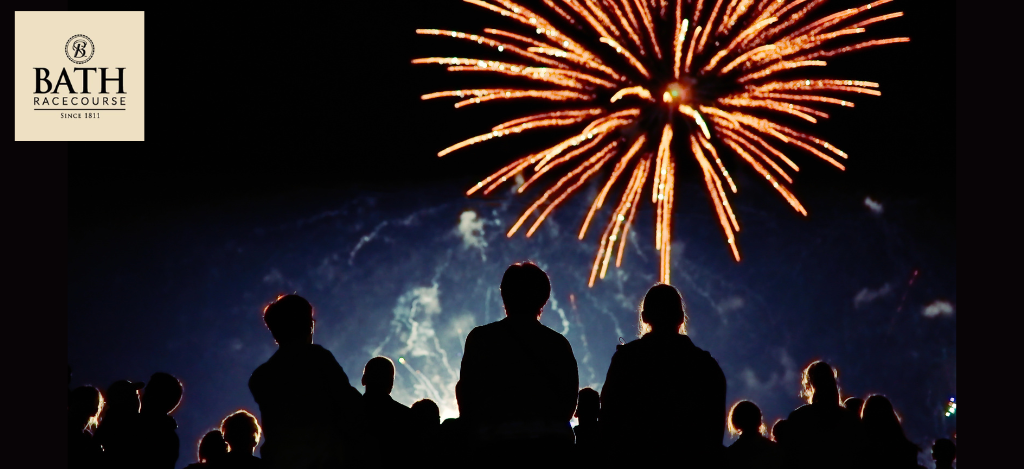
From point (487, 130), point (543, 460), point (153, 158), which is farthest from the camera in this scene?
point (487, 130)

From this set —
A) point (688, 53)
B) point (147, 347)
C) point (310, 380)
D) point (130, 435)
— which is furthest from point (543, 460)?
point (147, 347)

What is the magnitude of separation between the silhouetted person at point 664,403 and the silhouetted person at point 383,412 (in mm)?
1115

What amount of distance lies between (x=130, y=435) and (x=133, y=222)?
10990 mm

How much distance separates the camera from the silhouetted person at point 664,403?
297cm

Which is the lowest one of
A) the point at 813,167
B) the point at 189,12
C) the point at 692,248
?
the point at 692,248

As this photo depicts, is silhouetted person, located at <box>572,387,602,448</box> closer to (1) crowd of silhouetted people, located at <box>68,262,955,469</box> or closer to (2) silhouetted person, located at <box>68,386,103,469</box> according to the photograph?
(1) crowd of silhouetted people, located at <box>68,262,955,469</box>

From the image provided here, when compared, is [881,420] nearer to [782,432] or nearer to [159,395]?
[782,432]

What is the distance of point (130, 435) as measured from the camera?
13.8 ft

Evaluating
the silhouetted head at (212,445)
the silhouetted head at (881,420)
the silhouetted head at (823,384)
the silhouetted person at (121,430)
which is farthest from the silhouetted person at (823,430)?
the silhouetted person at (121,430)

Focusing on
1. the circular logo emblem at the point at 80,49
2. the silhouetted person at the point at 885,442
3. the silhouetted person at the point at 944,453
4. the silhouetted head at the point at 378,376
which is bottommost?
the silhouetted person at the point at 944,453

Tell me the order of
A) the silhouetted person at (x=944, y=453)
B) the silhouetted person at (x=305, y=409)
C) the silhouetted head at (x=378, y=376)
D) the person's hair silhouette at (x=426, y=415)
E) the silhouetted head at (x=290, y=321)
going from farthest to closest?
the silhouetted person at (x=944, y=453) < the person's hair silhouette at (x=426, y=415) < the silhouetted head at (x=378, y=376) < the silhouetted head at (x=290, y=321) < the silhouetted person at (x=305, y=409)

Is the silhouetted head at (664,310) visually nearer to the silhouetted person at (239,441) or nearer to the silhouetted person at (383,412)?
the silhouetted person at (383,412)

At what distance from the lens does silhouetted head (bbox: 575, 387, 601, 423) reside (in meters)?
4.21

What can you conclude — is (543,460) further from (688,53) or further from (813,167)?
(813,167)
